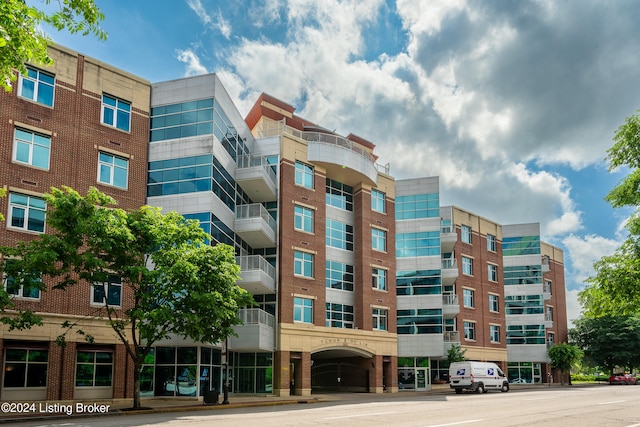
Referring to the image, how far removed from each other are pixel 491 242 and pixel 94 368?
43.6 metres

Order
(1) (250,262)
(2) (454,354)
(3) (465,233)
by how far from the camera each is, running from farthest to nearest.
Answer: (3) (465,233) → (2) (454,354) → (1) (250,262)

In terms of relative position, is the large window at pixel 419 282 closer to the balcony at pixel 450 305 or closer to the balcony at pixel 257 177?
the balcony at pixel 450 305

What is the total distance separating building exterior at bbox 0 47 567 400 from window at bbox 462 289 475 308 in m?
0.18

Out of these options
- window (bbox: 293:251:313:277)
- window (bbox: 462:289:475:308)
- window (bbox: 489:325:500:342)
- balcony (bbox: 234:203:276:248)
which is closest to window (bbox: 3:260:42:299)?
balcony (bbox: 234:203:276:248)

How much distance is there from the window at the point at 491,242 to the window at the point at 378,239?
62.2 ft

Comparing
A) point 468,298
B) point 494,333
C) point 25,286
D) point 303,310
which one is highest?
point 468,298

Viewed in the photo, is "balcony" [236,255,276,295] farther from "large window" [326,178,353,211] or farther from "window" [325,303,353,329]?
"large window" [326,178,353,211]

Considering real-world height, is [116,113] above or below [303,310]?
above

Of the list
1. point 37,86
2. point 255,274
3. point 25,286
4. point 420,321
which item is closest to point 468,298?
point 420,321

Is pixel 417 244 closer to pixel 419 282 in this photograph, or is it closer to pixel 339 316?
pixel 419 282

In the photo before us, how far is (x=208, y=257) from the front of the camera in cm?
2520

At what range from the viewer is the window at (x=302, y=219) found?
39.3 metres

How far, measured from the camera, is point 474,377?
4022cm

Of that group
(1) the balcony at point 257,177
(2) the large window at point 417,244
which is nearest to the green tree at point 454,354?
(2) the large window at point 417,244
